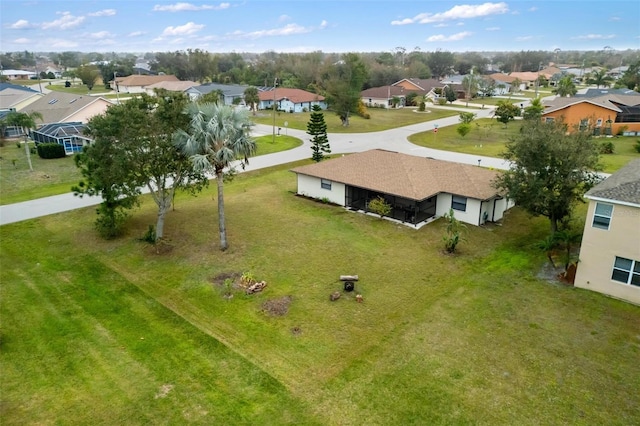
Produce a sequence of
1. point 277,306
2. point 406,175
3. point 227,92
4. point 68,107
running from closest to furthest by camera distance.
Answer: point 277,306
point 406,175
point 68,107
point 227,92

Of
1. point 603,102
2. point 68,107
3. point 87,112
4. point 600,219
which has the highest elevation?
point 68,107

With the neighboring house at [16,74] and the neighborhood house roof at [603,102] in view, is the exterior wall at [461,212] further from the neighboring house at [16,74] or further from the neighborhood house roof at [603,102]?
the neighboring house at [16,74]

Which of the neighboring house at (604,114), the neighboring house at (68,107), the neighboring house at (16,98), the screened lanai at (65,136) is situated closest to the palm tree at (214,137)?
the screened lanai at (65,136)

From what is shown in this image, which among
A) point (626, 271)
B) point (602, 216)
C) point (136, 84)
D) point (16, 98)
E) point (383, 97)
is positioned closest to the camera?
point (626, 271)

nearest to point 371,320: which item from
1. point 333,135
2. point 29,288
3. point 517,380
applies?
point 517,380

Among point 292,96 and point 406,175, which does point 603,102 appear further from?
point 292,96

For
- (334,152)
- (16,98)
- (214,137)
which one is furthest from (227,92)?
(214,137)
